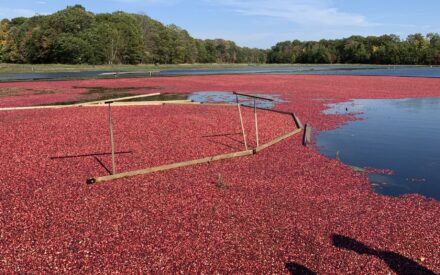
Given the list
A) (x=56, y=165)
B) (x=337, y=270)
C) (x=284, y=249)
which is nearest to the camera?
(x=337, y=270)

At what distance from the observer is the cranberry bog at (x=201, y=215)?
6.85 meters

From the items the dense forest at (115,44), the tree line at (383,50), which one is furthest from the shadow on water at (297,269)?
the tree line at (383,50)

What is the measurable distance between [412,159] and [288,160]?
481cm

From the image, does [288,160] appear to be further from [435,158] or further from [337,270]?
[337,270]

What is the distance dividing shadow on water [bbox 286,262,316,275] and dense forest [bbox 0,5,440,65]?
11665cm

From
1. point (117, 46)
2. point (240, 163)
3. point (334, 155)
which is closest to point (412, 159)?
point (334, 155)

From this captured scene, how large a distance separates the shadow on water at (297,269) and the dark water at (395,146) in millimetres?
5178

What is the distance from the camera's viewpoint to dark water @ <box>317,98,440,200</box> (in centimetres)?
1162

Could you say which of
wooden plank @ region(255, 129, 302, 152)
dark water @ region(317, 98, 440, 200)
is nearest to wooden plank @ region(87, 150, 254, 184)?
wooden plank @ region(255, 129, 302, 152)

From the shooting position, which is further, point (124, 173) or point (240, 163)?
point (240, 163)

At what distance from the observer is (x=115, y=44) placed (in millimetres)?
124188

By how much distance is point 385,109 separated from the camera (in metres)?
27.7

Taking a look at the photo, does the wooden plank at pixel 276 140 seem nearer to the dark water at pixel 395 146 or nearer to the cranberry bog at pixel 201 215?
the cranberry bog at pixel 201 215

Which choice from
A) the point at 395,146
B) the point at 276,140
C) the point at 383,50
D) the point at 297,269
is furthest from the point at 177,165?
the point at 383,50
